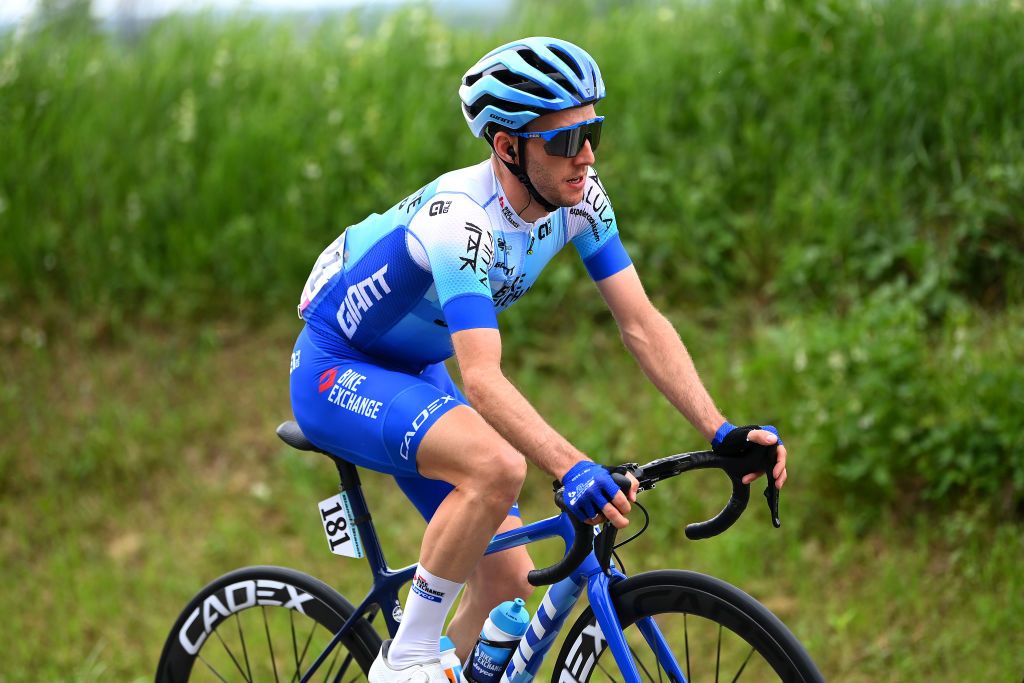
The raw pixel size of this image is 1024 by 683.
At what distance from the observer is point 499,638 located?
3367 mm

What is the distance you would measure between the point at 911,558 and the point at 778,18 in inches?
143

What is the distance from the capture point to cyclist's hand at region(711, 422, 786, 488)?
3.01 meters

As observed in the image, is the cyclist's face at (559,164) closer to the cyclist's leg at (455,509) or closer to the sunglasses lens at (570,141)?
the sunglasses lens at (570,141)

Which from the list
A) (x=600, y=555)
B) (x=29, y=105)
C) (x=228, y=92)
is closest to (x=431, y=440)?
(x=600, y=555)

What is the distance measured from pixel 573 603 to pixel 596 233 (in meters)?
1.11

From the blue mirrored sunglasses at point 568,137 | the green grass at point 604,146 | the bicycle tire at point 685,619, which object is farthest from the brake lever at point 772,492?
the green grass at point 604,146

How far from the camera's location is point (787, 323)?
20.2 ft

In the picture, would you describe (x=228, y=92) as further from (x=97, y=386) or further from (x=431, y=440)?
(x=431, y=440)

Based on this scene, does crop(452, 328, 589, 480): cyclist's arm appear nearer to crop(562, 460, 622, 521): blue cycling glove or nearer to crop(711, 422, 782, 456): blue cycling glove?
crop(562, 460, 622, 521): blue cycling glove

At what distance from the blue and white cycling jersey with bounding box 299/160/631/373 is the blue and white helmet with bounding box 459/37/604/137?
0.20 m

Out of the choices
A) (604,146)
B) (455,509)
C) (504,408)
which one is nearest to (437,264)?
(504,408)

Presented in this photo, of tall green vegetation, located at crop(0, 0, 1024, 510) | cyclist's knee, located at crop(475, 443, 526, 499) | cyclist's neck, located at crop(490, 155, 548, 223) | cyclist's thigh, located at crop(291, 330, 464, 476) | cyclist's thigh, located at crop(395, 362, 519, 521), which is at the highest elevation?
tall green vegetation, located at crop(0, 0, 1024, 510)

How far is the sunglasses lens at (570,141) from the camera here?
3162 millimetres

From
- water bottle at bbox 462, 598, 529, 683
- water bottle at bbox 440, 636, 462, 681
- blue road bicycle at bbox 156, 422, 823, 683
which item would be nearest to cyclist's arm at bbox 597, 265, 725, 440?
blue road bicycle at bbox 156, 422, 823, 683
